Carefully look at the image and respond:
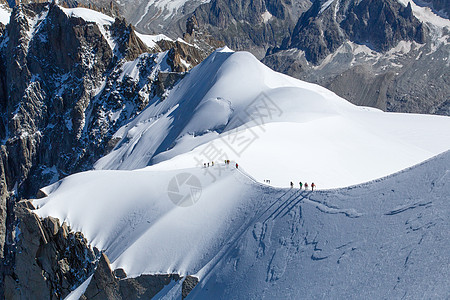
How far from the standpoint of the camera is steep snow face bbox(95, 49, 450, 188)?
3409 centimetres

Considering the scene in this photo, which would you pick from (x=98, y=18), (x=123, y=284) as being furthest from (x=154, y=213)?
(x=98, y=18)

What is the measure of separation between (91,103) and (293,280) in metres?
85.6

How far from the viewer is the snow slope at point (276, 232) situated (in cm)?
1686

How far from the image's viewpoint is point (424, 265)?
1580cm

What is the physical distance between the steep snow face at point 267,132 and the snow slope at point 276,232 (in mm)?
4595

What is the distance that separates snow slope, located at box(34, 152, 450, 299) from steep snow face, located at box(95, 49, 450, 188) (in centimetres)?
460

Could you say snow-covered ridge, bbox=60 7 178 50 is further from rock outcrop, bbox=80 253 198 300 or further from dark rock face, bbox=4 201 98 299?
rock outcrop, bbox=80 253 198 300

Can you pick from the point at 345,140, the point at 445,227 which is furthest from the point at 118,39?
the point at 445,227

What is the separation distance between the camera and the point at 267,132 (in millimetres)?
41375

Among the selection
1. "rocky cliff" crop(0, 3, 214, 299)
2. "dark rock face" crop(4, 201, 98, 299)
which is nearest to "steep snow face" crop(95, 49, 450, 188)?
"dark rock face" crop(4, 201, 98, 299)

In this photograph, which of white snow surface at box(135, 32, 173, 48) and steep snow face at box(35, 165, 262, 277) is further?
white snow surface at box(135, 32, 173, 48)

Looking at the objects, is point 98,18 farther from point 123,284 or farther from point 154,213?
point 123,284

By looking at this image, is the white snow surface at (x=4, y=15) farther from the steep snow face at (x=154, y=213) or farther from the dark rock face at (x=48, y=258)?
the dark rock face at (x=48, y=258)

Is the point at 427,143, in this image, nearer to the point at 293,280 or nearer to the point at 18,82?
the point at 293,280
